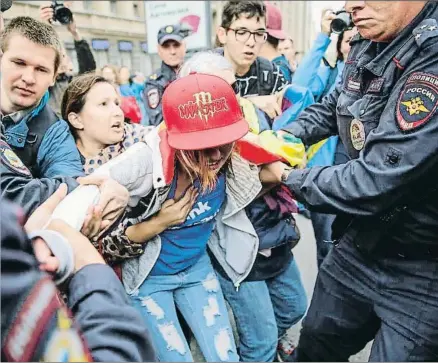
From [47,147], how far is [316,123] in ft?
4.05

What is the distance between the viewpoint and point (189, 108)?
72.9 inches

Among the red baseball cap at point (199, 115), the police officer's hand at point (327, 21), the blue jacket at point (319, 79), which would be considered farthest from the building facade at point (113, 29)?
the red baseball cap at point (199, 115)

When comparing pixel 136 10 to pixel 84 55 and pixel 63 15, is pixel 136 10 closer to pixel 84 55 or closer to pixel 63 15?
pixel 84 55

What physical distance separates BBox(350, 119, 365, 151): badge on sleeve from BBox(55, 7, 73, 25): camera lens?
8.65ft

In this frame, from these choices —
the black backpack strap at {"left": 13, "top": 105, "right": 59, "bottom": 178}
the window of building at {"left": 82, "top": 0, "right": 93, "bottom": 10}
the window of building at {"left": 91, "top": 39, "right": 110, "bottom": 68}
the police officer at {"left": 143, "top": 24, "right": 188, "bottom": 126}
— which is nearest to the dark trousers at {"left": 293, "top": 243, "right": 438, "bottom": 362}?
the black backpack strap at {"left": 13, "top": 105, "right": 59, "bottom": 178}

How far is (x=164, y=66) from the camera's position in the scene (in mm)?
4586

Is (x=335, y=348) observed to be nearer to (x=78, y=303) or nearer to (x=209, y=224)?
(x=209, y=224)

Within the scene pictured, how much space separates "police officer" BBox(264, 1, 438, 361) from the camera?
1.65 m

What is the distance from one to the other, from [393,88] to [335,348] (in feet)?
3.86

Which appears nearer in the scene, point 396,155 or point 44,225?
point 44,225

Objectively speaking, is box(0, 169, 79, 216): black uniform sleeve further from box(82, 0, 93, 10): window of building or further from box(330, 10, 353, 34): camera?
box(82, 0, 93, 10): window of building

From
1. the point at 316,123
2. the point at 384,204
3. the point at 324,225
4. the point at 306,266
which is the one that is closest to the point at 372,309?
the point at 384,204

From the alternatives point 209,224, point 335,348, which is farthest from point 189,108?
point 335,348

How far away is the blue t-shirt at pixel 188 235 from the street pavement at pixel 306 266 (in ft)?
2.93
